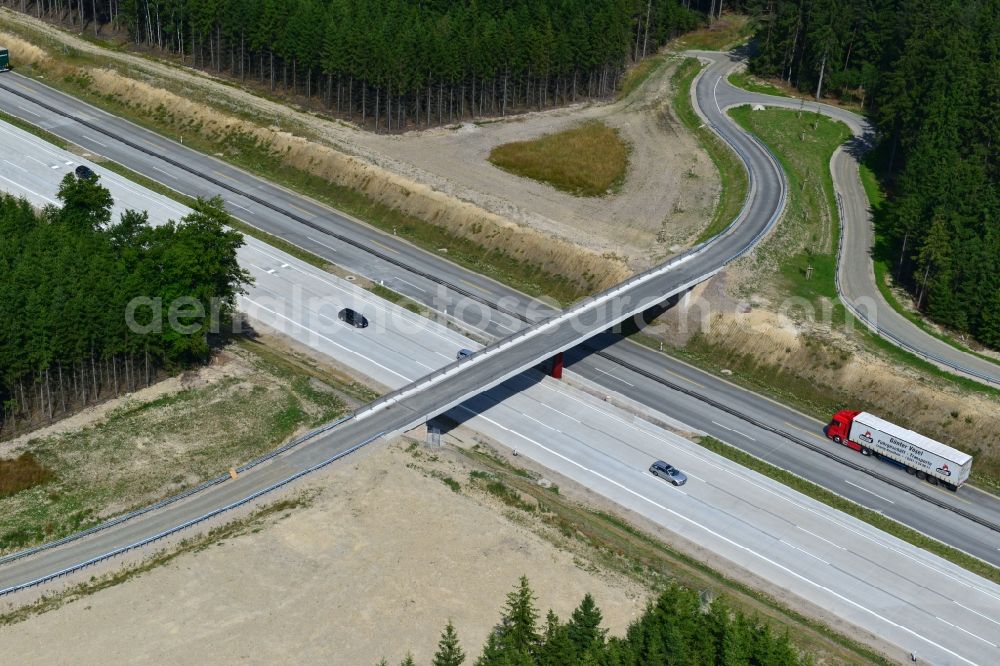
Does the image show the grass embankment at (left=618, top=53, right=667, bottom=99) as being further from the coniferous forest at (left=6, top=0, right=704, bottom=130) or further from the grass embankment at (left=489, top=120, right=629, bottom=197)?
the grass embankment at (left=489, top=120, right=629, bottom=197)

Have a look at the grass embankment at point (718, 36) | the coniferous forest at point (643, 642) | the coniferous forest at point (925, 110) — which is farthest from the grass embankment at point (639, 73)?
the coniferous forest at point (643, 642)

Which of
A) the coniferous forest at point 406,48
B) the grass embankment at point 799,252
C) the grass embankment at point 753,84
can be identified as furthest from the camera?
the grass embankment at point 753,84

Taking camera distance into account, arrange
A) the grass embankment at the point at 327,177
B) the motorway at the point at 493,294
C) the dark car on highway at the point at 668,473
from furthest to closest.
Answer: the grass embankment at the point at 327,177
the motorway at the point at 493,294
the dark car on highway at the point at 668,473

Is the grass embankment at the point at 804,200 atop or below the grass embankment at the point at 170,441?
atop

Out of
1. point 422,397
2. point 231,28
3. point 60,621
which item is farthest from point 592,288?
point 231,28

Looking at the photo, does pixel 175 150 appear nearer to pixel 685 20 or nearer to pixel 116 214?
pixel 116 214

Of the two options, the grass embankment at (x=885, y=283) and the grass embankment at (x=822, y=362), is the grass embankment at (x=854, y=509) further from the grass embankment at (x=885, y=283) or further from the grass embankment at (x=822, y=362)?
the grass embankment at (x=885, y=283)
